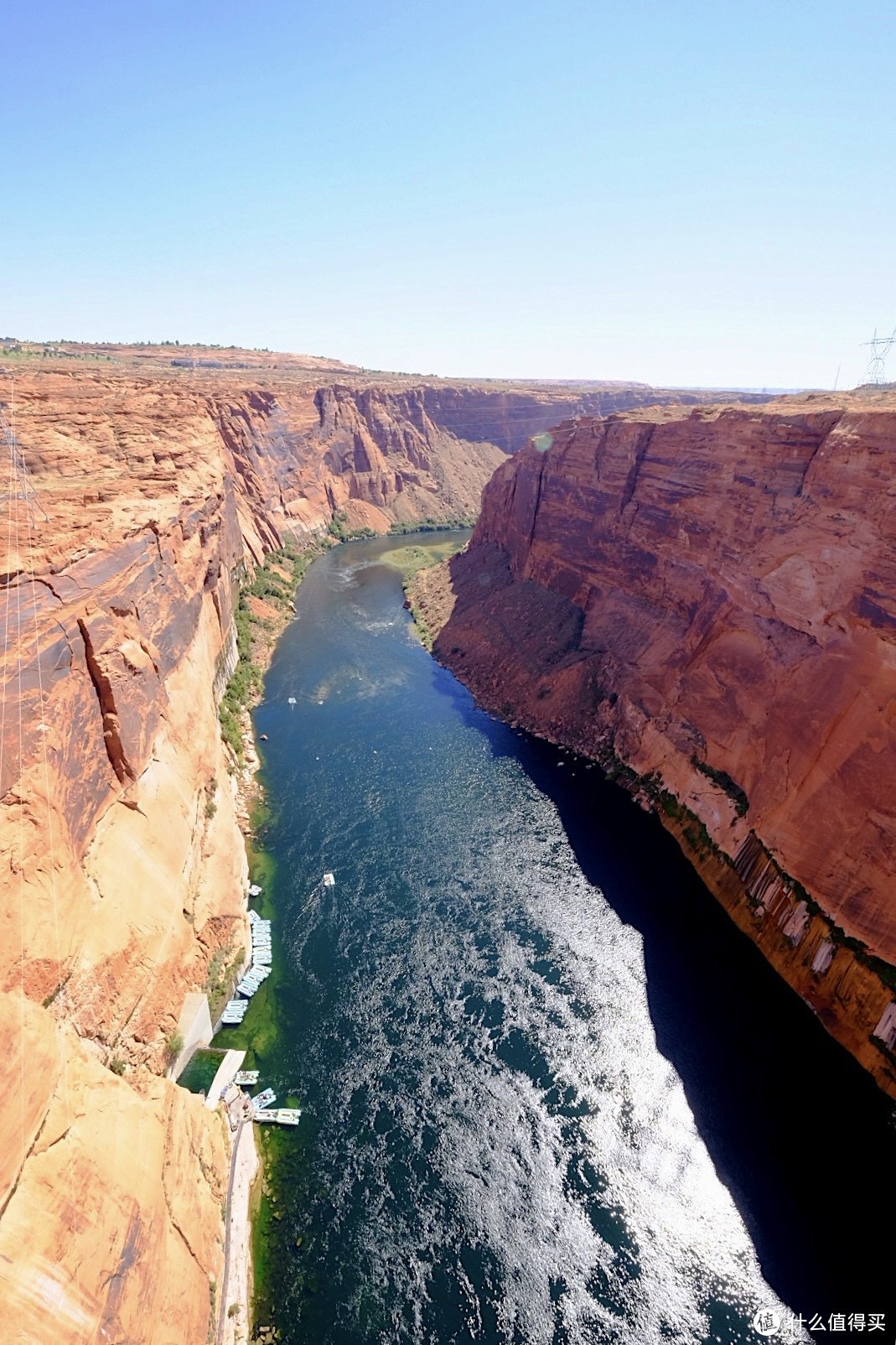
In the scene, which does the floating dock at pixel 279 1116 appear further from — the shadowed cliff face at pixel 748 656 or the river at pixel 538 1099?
the shadowed cliff face at pixel 748 656

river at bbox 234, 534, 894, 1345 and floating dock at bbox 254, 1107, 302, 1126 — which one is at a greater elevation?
river at bbox 234, 534, 894, 1345

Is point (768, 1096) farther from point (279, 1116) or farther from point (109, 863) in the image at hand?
point (109, 863)

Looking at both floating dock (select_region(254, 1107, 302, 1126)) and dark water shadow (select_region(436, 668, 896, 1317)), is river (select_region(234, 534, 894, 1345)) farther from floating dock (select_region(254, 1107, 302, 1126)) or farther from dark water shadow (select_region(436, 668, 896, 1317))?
floating dock (select_region(254, 1107, 302, 1126))

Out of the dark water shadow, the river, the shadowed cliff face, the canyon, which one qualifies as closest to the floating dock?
the river

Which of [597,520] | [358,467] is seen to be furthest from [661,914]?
[358,467]

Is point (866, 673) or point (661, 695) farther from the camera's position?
point (661, 695)

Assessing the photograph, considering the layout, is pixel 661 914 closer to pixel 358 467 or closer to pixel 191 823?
pixel 191 823
